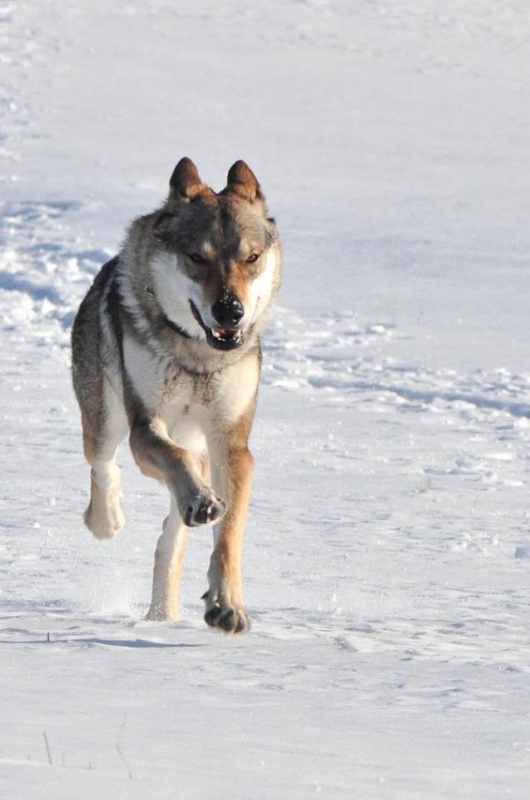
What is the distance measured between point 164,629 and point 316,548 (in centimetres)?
Answer: 210

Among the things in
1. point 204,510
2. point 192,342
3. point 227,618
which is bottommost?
point 227,618

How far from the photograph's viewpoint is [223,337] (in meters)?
5.14

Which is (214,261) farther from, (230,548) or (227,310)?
(230,548)

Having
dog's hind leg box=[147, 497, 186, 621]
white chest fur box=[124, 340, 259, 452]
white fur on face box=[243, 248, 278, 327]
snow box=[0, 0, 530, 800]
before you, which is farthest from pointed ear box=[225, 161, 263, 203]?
snow box=[0, 0, 530, 800]

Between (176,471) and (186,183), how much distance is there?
1.38 meters

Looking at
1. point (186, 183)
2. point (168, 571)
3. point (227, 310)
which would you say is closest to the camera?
point (227, 310)

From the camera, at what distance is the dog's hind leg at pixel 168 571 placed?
17.5 feet

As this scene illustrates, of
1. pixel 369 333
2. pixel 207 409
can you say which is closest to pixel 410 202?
pixel 369 333

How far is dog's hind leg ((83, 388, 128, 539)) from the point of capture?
19.9 ft

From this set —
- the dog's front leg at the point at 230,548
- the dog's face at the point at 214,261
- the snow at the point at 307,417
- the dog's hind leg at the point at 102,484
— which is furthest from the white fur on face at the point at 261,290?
the snow at the point at 307,417

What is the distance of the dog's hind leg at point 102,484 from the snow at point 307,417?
17 centimetres

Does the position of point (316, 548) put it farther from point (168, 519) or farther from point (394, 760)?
point (394, 760)

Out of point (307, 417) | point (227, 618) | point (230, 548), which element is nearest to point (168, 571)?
point (230, 548)

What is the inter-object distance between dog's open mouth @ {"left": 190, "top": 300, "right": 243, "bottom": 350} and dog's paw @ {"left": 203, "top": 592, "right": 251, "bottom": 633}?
99cm
